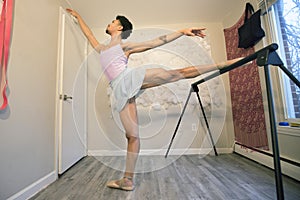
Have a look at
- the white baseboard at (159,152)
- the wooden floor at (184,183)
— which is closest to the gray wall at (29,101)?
the wooden floor at (184,183)

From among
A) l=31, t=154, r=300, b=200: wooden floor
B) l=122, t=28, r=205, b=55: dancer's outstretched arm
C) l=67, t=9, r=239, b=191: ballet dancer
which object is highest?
l=122, t=28, r=205, b=55: dancer's outstretched arm

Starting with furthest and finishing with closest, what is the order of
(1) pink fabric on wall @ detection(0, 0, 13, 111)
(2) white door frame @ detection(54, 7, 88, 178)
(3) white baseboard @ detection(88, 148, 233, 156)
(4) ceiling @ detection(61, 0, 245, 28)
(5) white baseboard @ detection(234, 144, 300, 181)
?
(3) white baseboard @ detection(88, 148, 233, 156) → (4) ceiling @ detection(61, 0, 245, 28) → (2) white door frame @ detection(54, 7, 88, 178) → (5) white baseboard @ detection(234, 144, 300, 181) → (1) pink fabric on wall @ detection(0, 0, 13, 111)

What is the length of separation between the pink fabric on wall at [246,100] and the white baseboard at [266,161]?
0.34ft

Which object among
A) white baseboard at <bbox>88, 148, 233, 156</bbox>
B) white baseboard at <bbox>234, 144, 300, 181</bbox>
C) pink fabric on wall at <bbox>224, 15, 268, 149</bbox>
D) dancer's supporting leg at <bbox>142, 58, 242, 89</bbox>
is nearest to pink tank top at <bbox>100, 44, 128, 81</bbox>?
dancer's supporting leg at <bbox>142, 58, 242, 89</bbox>

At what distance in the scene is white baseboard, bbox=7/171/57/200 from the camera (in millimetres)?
1299

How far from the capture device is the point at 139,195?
142cm

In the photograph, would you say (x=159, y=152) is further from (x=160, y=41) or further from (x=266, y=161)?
(x=160, y=41)

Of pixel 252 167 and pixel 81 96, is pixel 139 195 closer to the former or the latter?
pixel 252 167

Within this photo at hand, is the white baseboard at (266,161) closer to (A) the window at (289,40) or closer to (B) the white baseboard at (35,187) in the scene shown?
(A) the window at (289,40)

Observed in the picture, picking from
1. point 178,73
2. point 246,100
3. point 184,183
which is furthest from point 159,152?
point 178,73

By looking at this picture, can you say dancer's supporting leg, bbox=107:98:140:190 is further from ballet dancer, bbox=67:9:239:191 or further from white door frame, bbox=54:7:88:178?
white door frame, bbox=54:7:88:178

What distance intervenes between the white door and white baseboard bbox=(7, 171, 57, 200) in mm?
168

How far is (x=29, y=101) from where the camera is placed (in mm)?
1475

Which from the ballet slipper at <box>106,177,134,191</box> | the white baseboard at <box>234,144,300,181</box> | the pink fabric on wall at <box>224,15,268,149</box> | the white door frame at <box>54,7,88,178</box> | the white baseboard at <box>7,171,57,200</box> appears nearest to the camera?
the white baseboard at <box>7,171,57,200</box>
